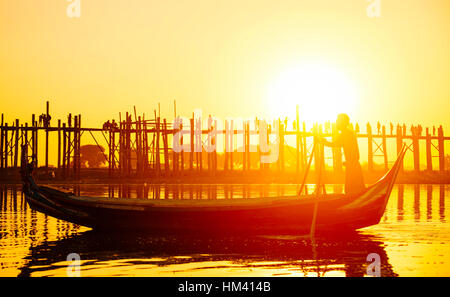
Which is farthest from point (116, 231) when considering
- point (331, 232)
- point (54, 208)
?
point (331, 232)

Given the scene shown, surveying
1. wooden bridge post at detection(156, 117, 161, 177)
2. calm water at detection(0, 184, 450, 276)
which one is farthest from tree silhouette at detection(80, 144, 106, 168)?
calm water at detection(0, 184, 450, 276)

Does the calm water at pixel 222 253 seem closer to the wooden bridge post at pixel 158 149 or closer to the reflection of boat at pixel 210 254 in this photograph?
the reflection of boat at pixel 210 254

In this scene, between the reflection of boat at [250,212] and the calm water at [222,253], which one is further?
the reflection of boat at [250,212]

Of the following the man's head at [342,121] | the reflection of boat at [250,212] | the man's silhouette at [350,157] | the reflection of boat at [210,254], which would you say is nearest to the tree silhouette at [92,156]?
the reflection of boat at [250,212]

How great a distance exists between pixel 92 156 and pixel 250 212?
100375 millimetres

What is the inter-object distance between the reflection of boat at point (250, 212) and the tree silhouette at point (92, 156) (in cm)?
8931

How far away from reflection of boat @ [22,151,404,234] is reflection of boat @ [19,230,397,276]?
262mm

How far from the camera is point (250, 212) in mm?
12133

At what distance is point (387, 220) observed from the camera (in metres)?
15.6

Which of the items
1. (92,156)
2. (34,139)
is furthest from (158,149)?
(92,156)

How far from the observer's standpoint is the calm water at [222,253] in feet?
27.8

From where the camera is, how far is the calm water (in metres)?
8.48

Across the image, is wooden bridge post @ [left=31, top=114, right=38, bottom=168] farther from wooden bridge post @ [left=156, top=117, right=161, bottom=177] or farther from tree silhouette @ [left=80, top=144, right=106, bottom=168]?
tree silhouette @ [left=80, top=144, right=106, bottom=168]
